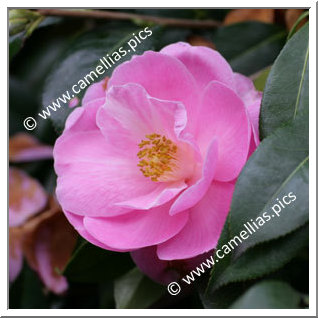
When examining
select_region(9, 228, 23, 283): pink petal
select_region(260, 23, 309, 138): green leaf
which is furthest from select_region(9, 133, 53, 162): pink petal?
select_region(260, 23, 309, 138): green leaf

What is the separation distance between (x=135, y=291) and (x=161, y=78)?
25 centimetres

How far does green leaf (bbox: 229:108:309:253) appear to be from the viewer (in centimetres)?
49

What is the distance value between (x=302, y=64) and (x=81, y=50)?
310 mm

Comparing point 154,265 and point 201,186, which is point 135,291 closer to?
point 154,265

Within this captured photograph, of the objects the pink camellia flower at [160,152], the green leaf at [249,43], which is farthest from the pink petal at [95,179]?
the green leaf at [249,43]

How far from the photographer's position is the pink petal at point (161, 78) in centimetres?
56

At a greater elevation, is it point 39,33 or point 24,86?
point 39,33

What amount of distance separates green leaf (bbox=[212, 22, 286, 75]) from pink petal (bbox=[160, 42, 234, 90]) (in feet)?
0.53

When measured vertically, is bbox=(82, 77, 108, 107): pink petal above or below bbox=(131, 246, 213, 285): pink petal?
above

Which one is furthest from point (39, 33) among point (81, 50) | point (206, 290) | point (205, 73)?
point (206, 290)

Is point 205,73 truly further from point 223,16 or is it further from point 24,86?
point 24,86

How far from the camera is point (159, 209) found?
563 mm

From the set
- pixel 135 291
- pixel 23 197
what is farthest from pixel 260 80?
pixel 23 197

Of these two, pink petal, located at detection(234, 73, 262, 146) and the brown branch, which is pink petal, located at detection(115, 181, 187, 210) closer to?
pink petal, located at detection(234, 73, 262, 146)
